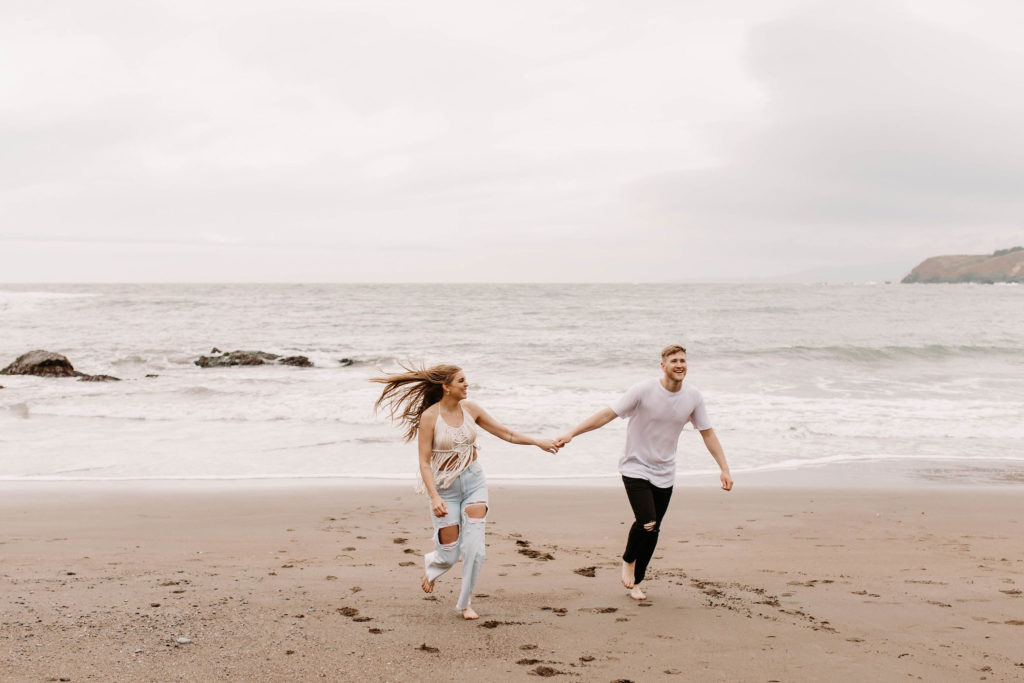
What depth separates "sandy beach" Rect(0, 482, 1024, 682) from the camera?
4172mm

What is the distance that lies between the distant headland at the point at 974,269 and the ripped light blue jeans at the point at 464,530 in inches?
7535

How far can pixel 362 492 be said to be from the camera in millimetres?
9023

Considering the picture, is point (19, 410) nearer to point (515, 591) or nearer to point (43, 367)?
point (43, 367)

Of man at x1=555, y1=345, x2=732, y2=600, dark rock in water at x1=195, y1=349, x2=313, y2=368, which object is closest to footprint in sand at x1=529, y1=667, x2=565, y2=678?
man at x1=555, y1=345, x2=732, y2=600

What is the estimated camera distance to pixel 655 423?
17.4 feet

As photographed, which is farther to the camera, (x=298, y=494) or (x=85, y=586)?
(x=298, y=494)

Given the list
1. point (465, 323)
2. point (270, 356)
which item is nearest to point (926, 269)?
point (465, 323)

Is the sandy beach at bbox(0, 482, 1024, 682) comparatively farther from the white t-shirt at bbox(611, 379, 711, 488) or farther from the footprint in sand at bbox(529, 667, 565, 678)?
the white t-shirt at bbox(611, 379, 711, 488)

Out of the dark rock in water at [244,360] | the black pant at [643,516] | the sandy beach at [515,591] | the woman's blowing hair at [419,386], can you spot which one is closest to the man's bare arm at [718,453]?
the black pant at [643,516]

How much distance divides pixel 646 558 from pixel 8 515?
21.2 feet

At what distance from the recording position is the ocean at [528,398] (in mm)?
10898

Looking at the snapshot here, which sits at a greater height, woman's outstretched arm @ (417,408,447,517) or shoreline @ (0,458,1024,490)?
woman's outstretched arm @ (417,408,447,517)

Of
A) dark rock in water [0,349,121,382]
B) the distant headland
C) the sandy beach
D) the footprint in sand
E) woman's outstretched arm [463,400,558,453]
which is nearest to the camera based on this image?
the footprint in sand

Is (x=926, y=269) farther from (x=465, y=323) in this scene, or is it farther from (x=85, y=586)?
(x=85, y=586)
